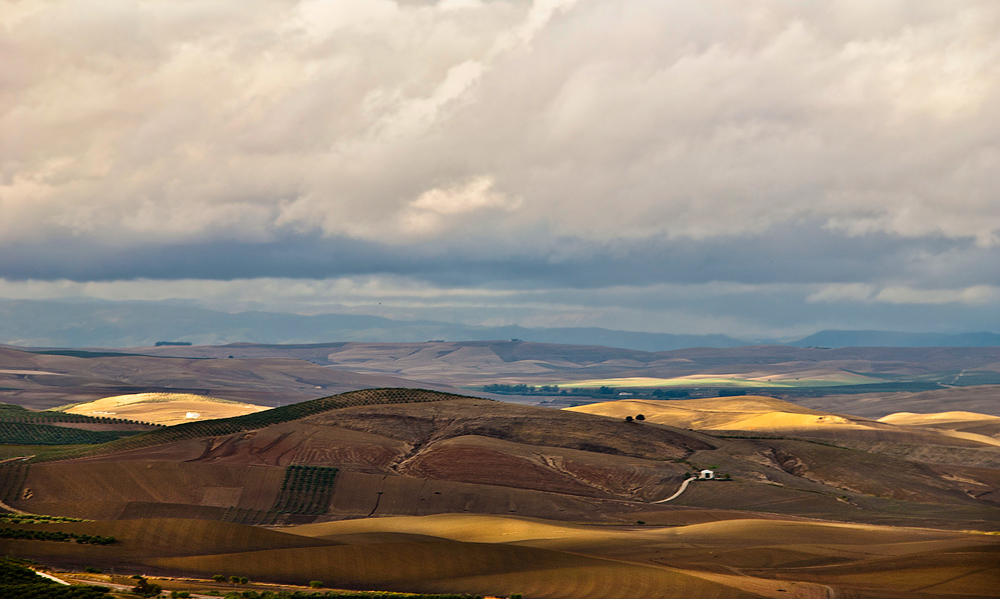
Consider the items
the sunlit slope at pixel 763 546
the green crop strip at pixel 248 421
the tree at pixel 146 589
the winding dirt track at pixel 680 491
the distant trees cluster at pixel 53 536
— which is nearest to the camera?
the tree at pixel 146 589

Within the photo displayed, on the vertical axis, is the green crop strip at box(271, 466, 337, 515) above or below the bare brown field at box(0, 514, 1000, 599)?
below

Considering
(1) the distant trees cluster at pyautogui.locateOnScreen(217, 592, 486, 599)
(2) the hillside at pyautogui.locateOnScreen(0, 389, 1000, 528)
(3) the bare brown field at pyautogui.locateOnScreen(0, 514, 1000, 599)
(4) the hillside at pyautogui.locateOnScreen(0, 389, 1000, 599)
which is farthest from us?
(2) the hillside at pyautogui.locateOnScreen(0, 389, 1000, 528)

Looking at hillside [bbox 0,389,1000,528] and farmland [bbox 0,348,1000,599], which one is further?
hillside [bbox 0,389,1000,528]

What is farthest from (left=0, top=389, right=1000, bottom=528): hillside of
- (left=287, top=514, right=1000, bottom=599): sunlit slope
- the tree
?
the tree

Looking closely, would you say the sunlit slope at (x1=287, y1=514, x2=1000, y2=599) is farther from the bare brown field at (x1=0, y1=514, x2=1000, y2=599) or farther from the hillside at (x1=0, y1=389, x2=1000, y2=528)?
the hillside at (x1=0, y1=389, x2=1000, y2=528)

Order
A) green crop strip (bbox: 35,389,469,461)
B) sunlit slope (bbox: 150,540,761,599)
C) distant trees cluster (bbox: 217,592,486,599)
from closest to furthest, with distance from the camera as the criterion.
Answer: distant trees cluster (bbox: 217,592,486,599) < sunlit slope (bbox: 150,540,761,599) < green crop strip (bbox: 35,389,469,461)

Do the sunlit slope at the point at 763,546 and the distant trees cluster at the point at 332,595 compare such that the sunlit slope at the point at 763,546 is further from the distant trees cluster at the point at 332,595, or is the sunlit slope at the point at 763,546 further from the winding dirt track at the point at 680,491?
the winding dirt track at the point at 680,491

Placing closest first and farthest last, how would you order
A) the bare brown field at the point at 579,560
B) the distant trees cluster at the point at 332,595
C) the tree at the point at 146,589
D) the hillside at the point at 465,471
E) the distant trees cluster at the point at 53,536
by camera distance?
the tree at the point at 146,589 → the distant trees cluster at the point at 332,595 → the bare brown field at the point at 579,560 → the distant trees cluster at the point at 53,536 → the hillside at the point at 465,471

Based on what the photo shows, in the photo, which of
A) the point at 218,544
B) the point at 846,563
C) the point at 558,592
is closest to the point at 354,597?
the point at 558,592

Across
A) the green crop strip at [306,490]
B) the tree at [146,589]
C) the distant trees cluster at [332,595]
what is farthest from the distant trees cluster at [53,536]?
the green crop strip at [306,490]

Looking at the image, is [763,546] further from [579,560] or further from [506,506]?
[506,506]
